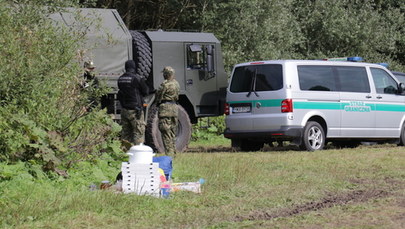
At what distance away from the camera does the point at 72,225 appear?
709 centimetres

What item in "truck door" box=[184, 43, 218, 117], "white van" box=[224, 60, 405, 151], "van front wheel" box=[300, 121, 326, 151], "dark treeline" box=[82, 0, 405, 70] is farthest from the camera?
"dark treeline" box=[82, 0, 405, 70]

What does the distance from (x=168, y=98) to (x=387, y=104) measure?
5850mm

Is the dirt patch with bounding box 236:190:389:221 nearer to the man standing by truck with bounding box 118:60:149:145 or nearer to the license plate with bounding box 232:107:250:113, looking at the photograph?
the man standing by truck with bounding box 118:60:149:145

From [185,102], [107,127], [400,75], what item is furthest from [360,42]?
[107,127]

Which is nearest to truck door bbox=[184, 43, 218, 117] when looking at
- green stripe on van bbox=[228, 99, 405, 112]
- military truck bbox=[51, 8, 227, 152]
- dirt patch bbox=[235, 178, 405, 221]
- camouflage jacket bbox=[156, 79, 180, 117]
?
military truck bbox=[51, 8, 227, 152]

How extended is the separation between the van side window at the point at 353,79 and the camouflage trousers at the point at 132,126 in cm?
487

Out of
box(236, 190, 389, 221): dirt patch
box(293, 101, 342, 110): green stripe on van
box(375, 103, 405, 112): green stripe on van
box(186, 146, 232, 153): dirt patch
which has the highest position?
box(293, 101, 342, 110): green stripe on van

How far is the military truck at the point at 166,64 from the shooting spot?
16531mm

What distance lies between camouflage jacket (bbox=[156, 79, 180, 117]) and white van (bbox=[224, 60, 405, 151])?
7.42 ft

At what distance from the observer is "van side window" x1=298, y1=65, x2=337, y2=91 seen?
16.5 m

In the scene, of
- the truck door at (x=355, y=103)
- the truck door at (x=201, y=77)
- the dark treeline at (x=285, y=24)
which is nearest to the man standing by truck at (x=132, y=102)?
the truck door at (x=201, y=77)

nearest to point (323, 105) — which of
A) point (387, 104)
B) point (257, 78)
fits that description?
Result: point (257, 78)

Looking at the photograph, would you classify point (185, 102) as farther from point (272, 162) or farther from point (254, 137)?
point (272, 162)

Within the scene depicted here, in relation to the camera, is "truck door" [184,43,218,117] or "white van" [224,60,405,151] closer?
"white van" [224,60,405,151]
